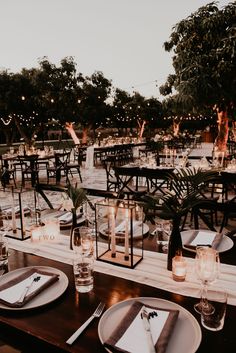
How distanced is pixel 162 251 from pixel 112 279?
474 millimetres

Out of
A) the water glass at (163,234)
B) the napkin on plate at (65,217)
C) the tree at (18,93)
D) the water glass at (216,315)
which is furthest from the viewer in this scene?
the tree at (18,93)

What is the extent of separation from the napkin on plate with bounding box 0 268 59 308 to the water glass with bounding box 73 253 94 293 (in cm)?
12

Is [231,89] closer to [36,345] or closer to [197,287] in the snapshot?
[197,287]

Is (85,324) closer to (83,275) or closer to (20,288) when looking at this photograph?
(83,275)

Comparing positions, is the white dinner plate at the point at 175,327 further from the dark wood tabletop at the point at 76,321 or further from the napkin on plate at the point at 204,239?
the napkin on plate at the point at 204,239

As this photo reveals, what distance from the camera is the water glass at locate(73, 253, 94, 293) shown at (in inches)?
49.2

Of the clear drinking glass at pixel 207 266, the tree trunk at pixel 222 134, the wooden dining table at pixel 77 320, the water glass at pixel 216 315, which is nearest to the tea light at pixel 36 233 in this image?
the wooden dining table at pixel 77 320

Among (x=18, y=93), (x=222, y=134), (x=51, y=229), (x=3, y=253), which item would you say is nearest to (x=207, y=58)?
(x=222, y=134)

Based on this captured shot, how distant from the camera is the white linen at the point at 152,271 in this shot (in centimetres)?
129

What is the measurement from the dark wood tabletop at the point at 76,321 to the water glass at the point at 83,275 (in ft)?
0.09

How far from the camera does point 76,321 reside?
1.05 metres

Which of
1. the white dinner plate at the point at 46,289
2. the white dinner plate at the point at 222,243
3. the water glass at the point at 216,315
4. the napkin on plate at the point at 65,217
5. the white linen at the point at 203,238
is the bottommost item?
the white dinner plate at the point at 222,243

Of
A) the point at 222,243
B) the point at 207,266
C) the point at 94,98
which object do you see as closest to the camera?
the point at 207,266

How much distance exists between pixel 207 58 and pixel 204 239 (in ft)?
16.9
